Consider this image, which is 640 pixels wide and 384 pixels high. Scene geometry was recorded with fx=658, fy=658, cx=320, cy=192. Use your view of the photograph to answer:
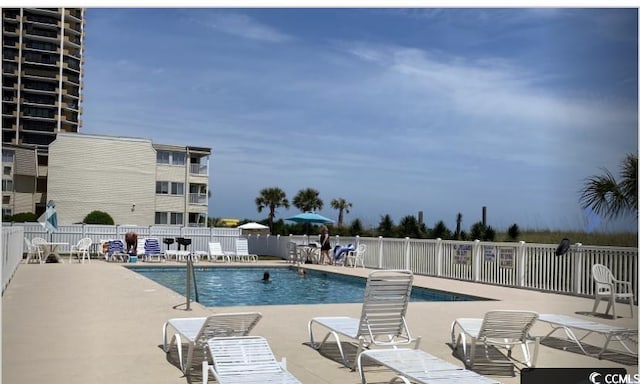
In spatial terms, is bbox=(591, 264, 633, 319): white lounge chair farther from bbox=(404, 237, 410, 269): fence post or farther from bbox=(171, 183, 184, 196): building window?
bbox=(171, 183, 184, 196): building window

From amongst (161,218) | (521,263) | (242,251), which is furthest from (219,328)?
(161,218)

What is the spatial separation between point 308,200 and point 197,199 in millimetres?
10853

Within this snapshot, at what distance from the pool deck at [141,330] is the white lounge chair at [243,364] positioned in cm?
55

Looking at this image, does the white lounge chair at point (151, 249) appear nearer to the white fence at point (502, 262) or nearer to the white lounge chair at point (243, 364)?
the white fence at point (502, 262)

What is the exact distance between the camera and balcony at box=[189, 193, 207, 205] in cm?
4641

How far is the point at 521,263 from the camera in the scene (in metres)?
13.4

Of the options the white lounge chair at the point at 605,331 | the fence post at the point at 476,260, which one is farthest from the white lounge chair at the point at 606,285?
the fence post at the point at 476,260

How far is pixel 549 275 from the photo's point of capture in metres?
12.7

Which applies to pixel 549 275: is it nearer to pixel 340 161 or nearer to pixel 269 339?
pixel 340 161

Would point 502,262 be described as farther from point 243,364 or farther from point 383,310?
point 243,364

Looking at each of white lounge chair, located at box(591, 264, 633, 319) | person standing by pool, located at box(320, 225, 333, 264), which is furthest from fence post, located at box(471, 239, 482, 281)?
person standing by pool, located at box(320, 225, 333, 264)

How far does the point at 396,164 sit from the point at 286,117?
196cm

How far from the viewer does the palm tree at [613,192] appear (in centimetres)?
426

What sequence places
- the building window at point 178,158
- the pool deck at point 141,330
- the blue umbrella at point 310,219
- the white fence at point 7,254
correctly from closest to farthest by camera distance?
the pool deck at point 141,330 → the white fence at point 7,254 → the blue umbrella at point 310,219 → the building window at point 178,158
